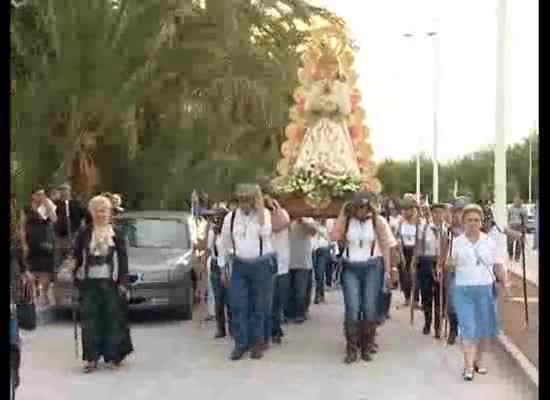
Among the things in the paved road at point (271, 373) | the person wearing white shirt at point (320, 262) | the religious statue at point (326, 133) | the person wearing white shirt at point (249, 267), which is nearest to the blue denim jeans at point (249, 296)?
the person wearing white shirt at point (249, 267)

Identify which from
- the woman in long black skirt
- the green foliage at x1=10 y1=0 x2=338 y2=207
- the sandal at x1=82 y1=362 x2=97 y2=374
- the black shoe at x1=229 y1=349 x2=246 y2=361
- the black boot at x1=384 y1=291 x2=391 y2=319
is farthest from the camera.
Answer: the green foliage at x1=10 y1=0 x2=338 y2=207

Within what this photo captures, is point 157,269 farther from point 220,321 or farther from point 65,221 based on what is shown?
point 65,221

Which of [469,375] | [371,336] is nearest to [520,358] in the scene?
[469,375]

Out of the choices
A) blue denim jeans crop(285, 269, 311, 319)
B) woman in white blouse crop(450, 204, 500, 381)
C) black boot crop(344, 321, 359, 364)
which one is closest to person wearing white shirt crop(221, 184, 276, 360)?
black boot crop(344, 321, 359, 364)

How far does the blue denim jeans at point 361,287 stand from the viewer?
9.62 m

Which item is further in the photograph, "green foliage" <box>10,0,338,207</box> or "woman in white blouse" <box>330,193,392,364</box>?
"green foliage" <box>10,0,338,207</box>

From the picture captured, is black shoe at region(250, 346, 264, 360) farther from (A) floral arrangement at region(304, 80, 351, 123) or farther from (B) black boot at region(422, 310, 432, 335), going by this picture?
(A) floral arrangement at region(304, 80, 351, 123)

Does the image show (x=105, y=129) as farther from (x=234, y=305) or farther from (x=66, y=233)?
(x=234, y=305)

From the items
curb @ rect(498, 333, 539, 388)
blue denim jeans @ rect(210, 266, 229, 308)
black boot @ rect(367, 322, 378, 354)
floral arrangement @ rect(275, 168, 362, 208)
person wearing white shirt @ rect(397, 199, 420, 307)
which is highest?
floral arrangement @ rect(275, 168, 362, 208)

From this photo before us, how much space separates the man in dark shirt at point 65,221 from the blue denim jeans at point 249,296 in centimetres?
418

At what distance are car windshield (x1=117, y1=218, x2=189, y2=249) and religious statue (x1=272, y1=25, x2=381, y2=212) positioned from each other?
2.06 meters

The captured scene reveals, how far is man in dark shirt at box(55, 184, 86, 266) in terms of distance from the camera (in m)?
13.7

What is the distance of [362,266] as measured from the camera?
31.6 ft

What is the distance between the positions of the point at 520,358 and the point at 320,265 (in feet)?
23.7
